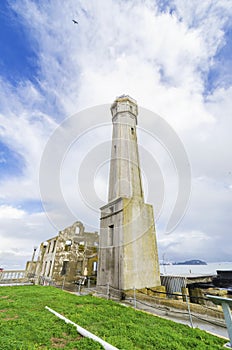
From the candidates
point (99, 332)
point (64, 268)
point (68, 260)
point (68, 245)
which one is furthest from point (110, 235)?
point (64, 268)

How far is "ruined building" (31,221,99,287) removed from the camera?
18.9 metres

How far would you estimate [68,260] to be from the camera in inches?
772

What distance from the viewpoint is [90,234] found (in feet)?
81.0

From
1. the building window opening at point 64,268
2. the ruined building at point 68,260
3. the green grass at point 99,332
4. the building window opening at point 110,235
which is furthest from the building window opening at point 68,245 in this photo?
the green grass at point 99,332

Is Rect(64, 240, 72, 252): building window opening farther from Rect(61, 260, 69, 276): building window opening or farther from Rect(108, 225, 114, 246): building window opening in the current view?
Rect(108, 225, 114, 246): building window opening

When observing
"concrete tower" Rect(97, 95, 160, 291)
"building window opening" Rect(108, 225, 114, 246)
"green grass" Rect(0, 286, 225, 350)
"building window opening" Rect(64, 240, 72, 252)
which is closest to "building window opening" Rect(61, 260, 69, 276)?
"building window opening" Rect(64, 240, 72, 252)

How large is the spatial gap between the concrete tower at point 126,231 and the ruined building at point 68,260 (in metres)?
7.90

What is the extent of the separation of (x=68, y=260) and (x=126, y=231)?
1179 centimetres

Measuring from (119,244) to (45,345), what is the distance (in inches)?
286

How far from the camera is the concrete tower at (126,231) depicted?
10.6 m

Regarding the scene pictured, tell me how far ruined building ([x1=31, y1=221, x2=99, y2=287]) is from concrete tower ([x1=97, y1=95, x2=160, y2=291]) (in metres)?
7.90

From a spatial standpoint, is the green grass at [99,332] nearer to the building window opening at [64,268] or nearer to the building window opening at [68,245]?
the building window opening at [64,268]

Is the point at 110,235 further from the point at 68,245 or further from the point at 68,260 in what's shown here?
the point at 68,245

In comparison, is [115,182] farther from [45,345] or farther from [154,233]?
[45,345]
